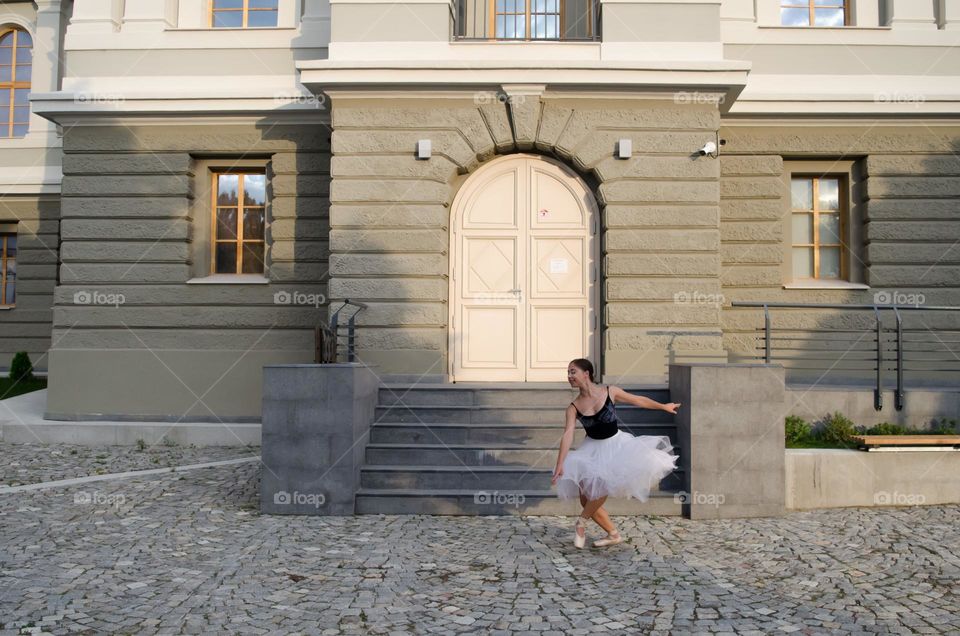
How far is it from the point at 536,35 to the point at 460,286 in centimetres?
454

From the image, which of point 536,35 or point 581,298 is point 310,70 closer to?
point 536,35

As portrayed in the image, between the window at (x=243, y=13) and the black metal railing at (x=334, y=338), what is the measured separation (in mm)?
5846

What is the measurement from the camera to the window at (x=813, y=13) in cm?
1306

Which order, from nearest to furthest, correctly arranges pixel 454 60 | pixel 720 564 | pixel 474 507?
1. pixel 720 564
2. pixel 474 507
3. pixel 454 60

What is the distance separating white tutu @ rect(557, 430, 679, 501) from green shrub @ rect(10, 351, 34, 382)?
14618 mm

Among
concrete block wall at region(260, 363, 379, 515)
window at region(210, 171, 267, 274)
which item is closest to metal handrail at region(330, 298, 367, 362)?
concrete block wall at region(260, 363, 379, 515)

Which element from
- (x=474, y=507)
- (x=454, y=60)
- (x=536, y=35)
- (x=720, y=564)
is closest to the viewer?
(x=720, y=564)

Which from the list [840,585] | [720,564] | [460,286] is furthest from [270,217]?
[840,585]

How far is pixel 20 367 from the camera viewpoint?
16516 millimetres

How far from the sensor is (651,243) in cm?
1100

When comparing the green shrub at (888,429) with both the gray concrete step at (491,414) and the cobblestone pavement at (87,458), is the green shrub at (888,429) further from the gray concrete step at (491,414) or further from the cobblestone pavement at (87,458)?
the cobblestone pavement at (87,458)

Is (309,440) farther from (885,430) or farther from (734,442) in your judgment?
(885,430)

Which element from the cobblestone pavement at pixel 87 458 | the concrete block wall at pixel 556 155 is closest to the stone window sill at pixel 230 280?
the concrete block wall at pixel 556 155

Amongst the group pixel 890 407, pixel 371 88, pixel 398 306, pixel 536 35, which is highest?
pixel 536 35
